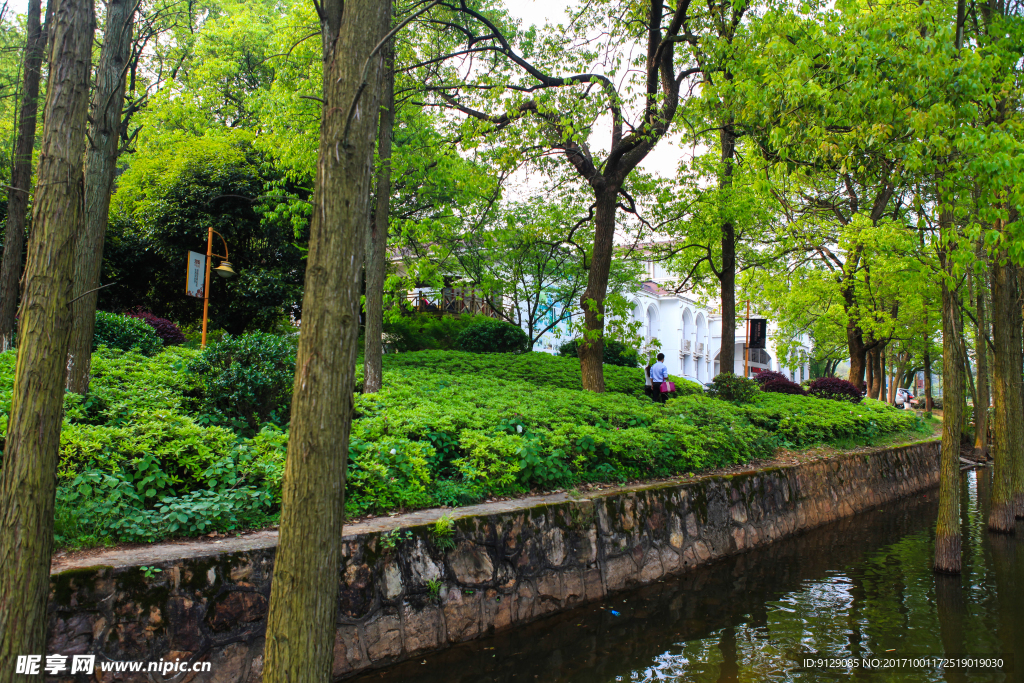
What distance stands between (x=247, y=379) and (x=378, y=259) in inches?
130

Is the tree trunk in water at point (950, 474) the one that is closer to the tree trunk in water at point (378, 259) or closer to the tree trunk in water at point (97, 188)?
the tree trunk in water at point (378, 259)

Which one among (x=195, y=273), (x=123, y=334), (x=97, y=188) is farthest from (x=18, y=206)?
(x=97, y=188)

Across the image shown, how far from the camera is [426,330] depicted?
19219 mm

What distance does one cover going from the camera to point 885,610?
642 cm

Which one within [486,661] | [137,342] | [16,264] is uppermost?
[16,264]

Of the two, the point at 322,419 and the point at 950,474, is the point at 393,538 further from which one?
the point at 950,474

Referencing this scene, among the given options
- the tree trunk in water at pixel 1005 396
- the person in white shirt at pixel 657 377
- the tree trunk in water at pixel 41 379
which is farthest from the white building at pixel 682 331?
the tree trunk in water at pixel 41 379

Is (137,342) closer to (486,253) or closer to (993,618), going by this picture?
(486,253)

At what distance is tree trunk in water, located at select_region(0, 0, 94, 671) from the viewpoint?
9.23ft

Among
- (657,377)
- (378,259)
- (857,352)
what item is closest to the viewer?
(378,259)

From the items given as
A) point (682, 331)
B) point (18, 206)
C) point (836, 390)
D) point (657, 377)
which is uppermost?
point (682, 331)

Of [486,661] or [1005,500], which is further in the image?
[1005,500]

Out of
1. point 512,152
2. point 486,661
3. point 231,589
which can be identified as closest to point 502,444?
point 486,661

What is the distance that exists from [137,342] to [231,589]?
8.08m
